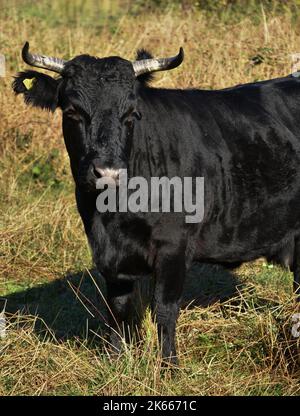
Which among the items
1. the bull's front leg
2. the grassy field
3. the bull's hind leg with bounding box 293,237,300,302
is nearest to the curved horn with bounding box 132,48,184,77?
the bull's front leg

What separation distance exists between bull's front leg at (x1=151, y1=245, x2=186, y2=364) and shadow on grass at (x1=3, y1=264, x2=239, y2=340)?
1.95ft

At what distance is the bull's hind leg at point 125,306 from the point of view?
6.09 m

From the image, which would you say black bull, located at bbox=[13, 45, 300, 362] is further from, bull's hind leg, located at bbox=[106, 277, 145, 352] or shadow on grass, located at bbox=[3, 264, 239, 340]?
shadow on grass, located at bbox=[3, 264, 239, 340]

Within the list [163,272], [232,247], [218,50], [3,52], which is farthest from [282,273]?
[3,52]

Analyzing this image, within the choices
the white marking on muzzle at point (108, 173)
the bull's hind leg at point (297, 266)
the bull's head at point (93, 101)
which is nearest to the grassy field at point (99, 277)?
the bull's hind leg at point (297, 266)

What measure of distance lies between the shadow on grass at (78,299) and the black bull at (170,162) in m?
0.50

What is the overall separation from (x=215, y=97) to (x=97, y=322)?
1844 mm

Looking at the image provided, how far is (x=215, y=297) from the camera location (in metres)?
6.98

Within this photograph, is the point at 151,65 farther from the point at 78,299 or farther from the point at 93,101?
the point at 78,299

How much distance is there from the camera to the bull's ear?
5688mm
